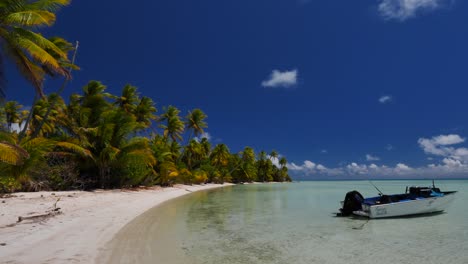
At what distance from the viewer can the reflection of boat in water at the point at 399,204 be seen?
11805 millimetres

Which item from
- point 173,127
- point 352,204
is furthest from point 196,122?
point 352,204

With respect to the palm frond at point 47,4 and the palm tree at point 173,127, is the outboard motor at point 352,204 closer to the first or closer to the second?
the palm frond at point 47,4

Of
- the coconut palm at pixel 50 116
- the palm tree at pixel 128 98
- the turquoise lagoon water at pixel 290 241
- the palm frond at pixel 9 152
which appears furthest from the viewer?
the palm tree at pixel 128 98

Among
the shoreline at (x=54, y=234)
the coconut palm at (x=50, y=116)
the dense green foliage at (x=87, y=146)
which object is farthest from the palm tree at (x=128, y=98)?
the shoreline at (x=54, y=234)

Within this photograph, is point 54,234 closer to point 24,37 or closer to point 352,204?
point 24,37

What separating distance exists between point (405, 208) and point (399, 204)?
0.45 m

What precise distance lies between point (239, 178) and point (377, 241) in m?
61.9

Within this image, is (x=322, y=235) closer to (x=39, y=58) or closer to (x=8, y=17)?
(x=39, y=58)

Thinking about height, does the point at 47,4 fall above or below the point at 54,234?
above

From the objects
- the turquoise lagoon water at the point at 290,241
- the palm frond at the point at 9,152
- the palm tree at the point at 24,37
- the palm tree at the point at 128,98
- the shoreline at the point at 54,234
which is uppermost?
the palm tree at the point at 128,98

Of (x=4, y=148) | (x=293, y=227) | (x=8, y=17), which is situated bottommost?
(x=293, y=227)

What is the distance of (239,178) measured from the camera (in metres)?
69.7

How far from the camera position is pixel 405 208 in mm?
12180

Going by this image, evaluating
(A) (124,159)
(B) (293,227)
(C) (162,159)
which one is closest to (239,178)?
(C) (162,159)
